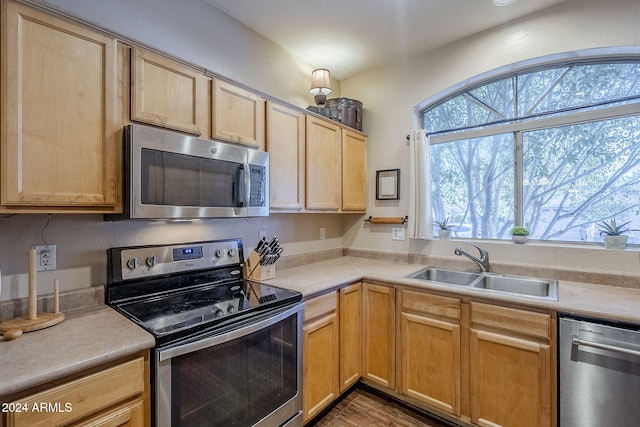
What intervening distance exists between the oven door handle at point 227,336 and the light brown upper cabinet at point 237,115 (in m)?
1.03

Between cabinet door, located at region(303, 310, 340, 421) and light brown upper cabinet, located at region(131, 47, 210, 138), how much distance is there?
4.42 ft

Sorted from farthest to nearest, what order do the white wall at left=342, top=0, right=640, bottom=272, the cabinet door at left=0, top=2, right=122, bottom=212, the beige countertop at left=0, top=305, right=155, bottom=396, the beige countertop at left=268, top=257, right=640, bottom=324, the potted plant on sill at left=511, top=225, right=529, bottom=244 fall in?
the potted plant on sill at left=511, top=225, right=529, bottom=244 < the white wall at left=342, top=0, right=640, bottom=272 < the beige countertop at left=268, top=257, right=640, bottom=324 < the cabinet door at left=0, top=2, right=122, bottom=212 < the beige countertop at left=0, top=305, right=155, bottom=396

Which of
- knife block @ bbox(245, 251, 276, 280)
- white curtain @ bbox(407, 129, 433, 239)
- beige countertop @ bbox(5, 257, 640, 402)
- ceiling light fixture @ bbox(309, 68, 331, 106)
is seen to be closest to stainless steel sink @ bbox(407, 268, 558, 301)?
beige countertop @ bbox(5, 257, 640, 402)

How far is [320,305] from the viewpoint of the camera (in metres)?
1.91

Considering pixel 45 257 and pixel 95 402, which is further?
pixel 45 257

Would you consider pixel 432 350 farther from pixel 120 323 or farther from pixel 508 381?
pixel 120 323

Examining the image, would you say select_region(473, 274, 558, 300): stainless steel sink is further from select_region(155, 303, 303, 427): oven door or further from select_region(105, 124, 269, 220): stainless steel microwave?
select_region(105, 124, 269, 220): stainless steel microwave

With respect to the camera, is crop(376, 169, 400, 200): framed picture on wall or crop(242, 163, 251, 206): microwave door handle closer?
crop(242, 163, 251, 206): microwave door handle

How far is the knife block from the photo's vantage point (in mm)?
2055

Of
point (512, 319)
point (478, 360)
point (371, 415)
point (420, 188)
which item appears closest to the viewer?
point (512, 319)

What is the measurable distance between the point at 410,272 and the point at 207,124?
5.84 feet

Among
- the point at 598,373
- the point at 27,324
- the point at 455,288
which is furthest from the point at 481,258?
the point at 27,324

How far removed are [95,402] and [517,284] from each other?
2.47 meters

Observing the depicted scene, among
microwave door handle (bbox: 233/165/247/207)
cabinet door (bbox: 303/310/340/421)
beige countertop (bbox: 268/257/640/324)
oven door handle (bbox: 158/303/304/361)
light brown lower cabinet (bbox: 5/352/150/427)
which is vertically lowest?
cabinet door (bbox: 303/310/340/421)
